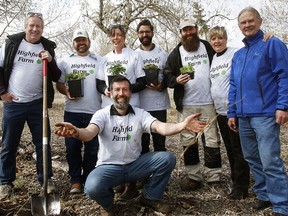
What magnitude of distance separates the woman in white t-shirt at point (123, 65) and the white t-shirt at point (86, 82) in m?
0.09

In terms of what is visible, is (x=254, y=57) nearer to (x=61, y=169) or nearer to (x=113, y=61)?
(x=113, y=61)

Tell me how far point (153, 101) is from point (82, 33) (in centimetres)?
133

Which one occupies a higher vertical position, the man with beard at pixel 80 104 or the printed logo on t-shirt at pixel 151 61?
the printed logo on t-shirt at pixel 151 61

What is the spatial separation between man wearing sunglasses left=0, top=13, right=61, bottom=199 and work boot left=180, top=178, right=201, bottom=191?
1.75 metres

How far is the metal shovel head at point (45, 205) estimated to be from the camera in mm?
3500

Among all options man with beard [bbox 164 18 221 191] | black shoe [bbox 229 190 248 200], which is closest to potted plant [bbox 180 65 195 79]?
man with beard [bbox 164 18 221 191]

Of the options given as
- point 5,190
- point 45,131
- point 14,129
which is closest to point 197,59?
point 45,131

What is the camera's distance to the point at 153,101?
449cm

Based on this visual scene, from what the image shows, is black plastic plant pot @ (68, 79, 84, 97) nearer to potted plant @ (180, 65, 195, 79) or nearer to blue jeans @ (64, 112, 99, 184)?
blue jeans @ (64, 112, 99, 184)

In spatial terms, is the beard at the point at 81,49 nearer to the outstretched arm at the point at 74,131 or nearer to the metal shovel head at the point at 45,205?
the outstretched arm at the point at 74,131

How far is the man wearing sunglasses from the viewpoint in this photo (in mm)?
4180

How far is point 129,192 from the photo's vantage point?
13.8 ft

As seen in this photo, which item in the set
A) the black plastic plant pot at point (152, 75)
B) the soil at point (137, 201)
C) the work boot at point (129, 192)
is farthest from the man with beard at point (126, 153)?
the black plastic plant pot at point (152, 75)

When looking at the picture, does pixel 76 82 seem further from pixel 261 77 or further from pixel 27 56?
pixel 261 77
